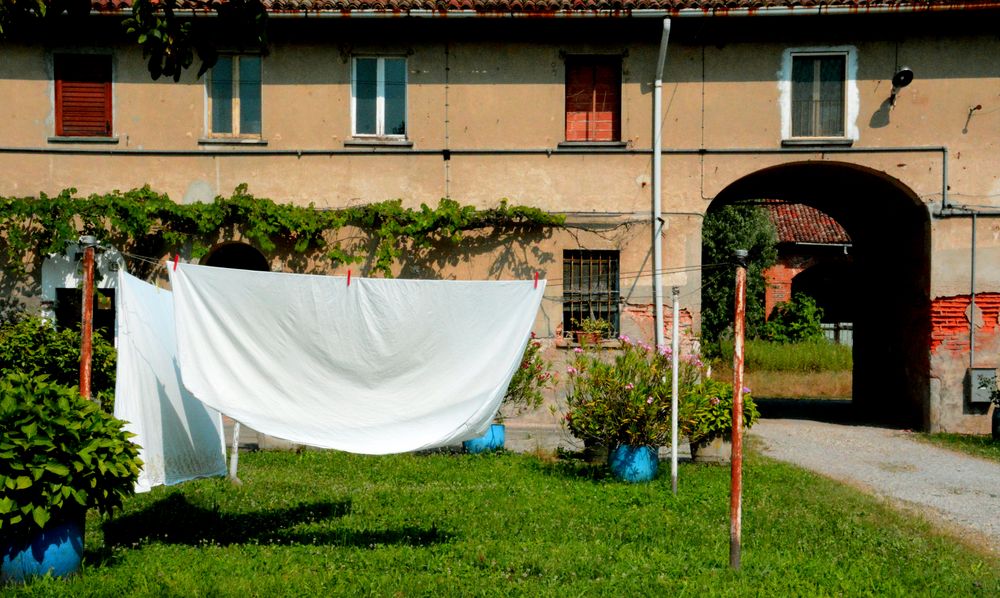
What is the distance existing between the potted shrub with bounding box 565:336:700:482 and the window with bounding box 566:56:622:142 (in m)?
5.18

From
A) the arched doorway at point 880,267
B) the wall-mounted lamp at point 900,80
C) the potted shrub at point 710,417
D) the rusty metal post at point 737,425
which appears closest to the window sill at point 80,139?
the potted shrub at point 710,417

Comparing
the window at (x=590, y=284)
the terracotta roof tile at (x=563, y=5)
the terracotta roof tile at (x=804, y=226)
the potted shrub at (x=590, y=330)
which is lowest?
the potted shrub at (x=590, y=330)

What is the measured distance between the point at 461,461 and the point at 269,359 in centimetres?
445

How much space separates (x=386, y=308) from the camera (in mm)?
7059

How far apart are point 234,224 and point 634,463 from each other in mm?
7458

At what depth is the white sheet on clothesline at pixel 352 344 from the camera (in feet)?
22.5

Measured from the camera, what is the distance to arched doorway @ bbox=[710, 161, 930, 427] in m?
14.5

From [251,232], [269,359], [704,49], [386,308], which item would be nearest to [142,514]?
[269,359]

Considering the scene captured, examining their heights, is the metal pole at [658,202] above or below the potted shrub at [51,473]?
above

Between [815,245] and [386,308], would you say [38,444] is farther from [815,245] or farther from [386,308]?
[815,245]

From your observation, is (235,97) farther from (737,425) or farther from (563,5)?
(737,425)

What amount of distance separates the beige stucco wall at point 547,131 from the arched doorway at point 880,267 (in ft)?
1.39

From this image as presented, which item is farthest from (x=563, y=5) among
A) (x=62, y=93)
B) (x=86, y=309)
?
(x=86, y=309)

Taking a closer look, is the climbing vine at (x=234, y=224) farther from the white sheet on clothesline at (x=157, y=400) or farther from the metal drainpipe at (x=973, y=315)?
the white sheet on clothesline at (x=157, y=400)
